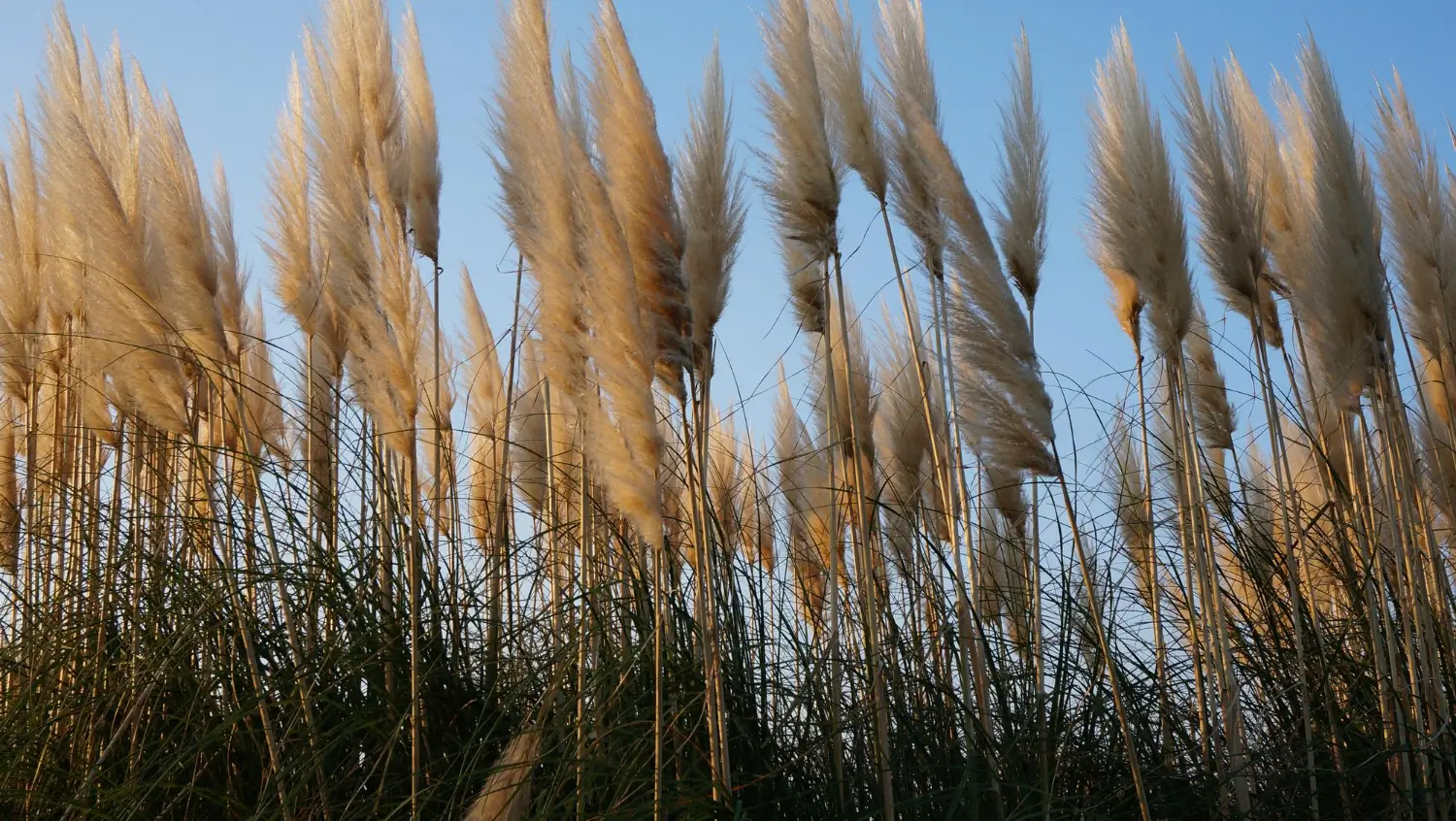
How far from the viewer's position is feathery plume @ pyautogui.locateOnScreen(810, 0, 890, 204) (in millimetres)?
2947

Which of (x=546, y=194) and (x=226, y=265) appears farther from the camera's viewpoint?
(x=226, y=265)

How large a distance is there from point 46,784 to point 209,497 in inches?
33.4

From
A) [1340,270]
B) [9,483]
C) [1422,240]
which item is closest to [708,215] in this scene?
[1340,270]

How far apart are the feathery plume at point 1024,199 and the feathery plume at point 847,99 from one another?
30 cm

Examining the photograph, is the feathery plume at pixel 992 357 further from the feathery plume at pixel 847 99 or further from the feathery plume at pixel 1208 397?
the feathery plume at pixel 1208 397

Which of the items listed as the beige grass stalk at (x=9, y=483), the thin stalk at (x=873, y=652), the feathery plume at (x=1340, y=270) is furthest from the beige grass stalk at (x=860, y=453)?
the beige grass stalk at (x=9, y=483)

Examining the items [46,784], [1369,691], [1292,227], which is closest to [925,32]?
[1292,227]

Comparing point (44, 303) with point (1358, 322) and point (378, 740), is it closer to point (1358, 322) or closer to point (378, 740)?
point (378, 740)

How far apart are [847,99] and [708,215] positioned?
0.50m

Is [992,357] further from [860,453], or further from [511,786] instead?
[511,786]

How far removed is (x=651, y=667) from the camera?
2.88m

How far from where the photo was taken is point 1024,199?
2.95 m

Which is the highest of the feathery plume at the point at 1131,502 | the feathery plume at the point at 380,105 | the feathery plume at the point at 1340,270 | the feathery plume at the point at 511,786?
the feathery plume at the point at 380,105

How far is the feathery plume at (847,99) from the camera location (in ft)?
9.67
